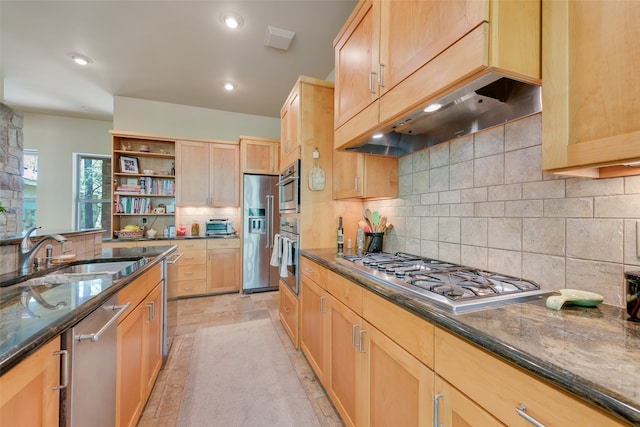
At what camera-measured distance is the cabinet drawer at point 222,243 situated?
3.92 meters

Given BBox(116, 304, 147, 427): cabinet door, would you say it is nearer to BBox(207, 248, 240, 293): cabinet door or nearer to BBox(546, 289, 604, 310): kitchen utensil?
BBox(546, 289, 604, 310): kitchen utensil

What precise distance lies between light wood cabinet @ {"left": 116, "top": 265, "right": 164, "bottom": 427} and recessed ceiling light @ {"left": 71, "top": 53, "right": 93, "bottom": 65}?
2.93 metres

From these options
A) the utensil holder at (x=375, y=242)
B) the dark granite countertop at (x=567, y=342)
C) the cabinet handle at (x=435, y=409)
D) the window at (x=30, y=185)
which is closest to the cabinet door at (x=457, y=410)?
the cabinet handle at (x=435, y=409)

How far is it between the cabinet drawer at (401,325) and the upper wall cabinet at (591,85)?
0.66 meters

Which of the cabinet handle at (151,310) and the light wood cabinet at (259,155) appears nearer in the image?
the cabinet handle at (151,310)

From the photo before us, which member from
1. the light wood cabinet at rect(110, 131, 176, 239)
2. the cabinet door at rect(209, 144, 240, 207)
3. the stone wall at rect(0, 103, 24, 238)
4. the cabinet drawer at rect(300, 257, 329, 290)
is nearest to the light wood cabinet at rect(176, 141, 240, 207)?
the cabinet door at rect(209, 144, 240, 207)

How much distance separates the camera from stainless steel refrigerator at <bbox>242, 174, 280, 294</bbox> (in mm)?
3990

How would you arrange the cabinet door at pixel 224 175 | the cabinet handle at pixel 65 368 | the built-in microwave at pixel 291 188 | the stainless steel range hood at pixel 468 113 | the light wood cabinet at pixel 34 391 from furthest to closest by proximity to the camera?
the cabinet door at pixel 224 175, the built-in microwave at pixel 291 188, the stainless steel range hood at pixel 468 113, the cabinet handle at pixel 65 368, the light wood cabinet at pixel 34 391

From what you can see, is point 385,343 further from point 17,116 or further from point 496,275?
point 17,116

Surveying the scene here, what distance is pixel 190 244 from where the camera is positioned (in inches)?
150

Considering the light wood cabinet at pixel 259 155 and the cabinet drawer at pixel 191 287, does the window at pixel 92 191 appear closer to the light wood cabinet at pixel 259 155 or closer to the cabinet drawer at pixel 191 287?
the cabinet drawer at pixel 191 287

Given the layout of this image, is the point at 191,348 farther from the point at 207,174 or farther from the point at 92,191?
the point at 92,191

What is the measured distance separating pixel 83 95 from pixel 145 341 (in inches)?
172

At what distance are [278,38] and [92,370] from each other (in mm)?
2922
